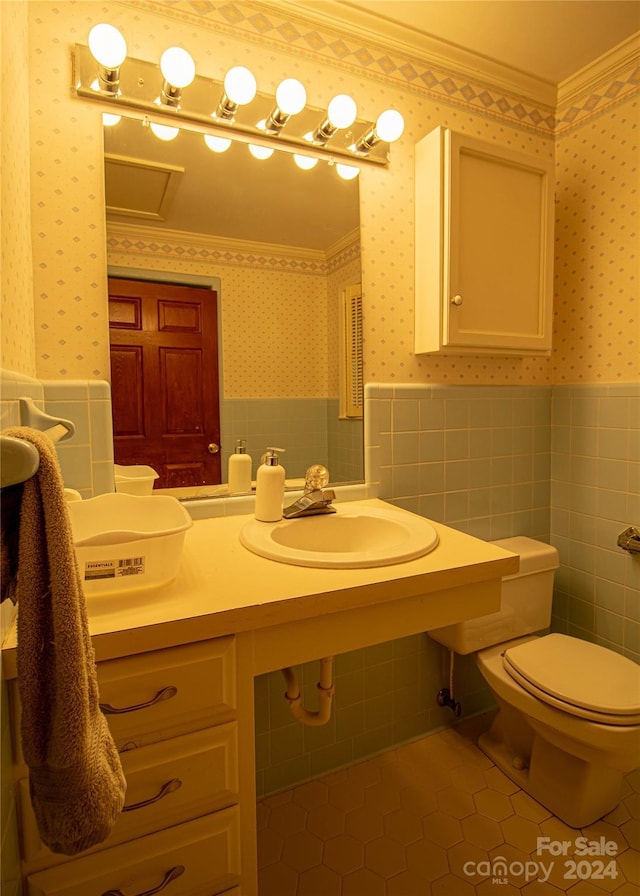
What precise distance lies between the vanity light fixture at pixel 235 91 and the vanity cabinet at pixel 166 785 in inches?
50.9

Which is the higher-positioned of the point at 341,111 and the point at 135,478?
the point at 341,111

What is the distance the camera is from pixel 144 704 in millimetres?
706

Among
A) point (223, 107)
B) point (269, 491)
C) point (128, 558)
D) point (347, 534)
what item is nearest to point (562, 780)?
point (347, 534)

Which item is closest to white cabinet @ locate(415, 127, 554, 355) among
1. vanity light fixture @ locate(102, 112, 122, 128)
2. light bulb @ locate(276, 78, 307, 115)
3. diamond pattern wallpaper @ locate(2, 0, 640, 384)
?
diamond pattern wallpaper @ locate(2, 0, 640, 384)

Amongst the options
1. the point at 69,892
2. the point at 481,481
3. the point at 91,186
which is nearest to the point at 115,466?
the point at 91,186

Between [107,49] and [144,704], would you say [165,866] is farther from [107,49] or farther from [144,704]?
[107,49]

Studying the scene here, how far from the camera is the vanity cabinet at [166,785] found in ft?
2.26

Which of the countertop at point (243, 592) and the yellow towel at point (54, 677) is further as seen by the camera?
the countertop at point (243, 592)

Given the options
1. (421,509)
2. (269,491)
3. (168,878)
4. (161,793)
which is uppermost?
(269,491)

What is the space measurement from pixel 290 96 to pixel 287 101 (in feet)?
0.05

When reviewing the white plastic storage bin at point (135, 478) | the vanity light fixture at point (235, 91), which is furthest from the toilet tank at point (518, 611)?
the vanity light fixture at point (235, 91)

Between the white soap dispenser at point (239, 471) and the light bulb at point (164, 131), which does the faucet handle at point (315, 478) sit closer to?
the white soap dispenser at point (239, 471)

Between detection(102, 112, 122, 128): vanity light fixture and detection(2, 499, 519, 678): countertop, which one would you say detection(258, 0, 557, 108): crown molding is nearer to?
detection(102, 112, 122, 128): vanity light fixture

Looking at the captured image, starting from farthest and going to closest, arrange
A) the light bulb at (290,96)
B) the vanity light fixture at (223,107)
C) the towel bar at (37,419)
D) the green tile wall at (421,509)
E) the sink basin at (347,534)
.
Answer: the green tile wall at (421,509)
the light bulb at (290,96)
the vanity light fixture at (223,107)
the sink basin at (347,534)
the towel bar at (37,419)
